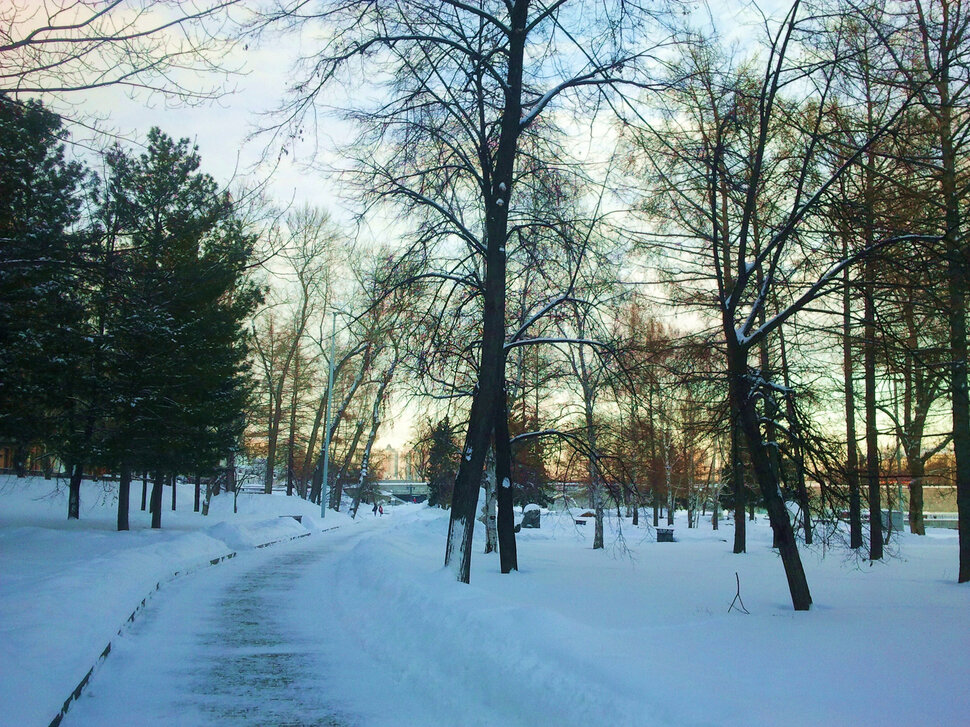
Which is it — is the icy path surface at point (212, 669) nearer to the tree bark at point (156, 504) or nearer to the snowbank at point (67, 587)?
the snowbank at point (67, 587)

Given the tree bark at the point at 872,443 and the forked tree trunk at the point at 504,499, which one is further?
the forked tree trunk at the point at 504,499

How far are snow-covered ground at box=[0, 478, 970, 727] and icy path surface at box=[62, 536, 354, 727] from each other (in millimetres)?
49

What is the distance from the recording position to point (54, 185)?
12719 mm

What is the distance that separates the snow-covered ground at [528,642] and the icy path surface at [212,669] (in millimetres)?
49

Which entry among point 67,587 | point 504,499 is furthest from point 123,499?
point 67,587

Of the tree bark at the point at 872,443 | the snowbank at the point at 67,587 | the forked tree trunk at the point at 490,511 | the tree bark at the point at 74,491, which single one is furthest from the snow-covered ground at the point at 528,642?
the tree bark at the point at 74,491

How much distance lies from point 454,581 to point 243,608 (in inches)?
137

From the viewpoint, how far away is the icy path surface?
6172 mm

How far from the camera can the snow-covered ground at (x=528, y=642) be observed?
5.40 metres

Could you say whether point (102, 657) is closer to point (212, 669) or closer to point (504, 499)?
point (212, 669)

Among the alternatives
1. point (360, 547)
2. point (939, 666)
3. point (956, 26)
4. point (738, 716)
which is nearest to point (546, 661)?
point (738, 716)

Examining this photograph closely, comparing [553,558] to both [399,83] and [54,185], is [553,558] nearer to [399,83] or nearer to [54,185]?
[399,83]

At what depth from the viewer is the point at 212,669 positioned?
25.7 ft

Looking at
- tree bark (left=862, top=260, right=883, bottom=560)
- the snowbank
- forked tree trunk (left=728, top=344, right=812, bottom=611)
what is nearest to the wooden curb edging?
the snowbank
